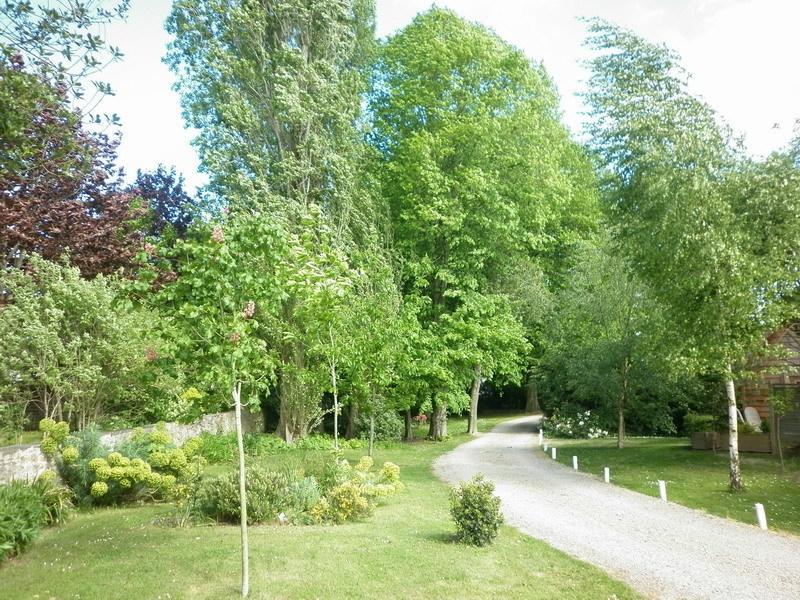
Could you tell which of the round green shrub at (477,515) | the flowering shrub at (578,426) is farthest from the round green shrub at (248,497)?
the flowering shrub at (578,426)

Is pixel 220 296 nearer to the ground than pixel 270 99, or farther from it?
nearer to the ground

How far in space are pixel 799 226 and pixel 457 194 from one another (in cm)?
1386

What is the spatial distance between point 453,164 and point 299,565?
2115 centimetres

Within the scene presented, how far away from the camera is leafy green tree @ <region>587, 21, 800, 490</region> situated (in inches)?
562

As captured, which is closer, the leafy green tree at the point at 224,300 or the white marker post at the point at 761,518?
the leafy green tree at the point at 224,300

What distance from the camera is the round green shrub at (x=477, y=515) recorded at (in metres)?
9.41

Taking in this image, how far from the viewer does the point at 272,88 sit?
75.4 feet

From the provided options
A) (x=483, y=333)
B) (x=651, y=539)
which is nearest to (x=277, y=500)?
(x=651, y=539)

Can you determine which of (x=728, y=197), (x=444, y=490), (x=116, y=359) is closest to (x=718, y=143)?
(x=728, y=197)

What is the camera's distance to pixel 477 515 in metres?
9.43

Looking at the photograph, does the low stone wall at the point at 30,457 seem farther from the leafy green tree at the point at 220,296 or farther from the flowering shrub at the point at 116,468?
the leafy green tree at the point at 220,296

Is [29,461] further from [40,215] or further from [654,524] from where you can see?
[654,524]

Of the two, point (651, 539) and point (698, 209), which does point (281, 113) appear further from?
point (651, 539)

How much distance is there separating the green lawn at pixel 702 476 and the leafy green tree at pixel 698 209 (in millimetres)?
897
